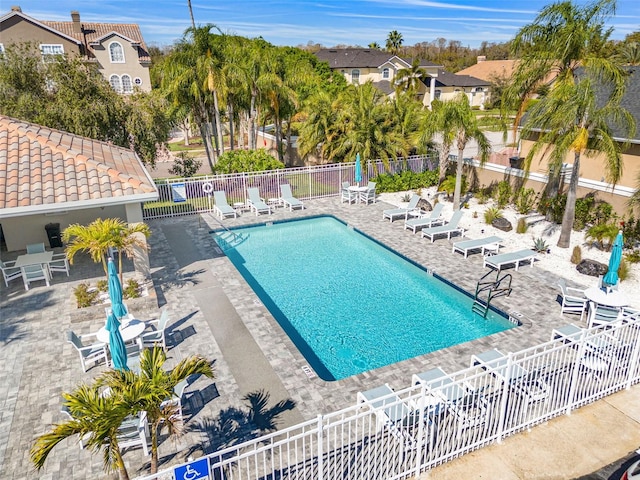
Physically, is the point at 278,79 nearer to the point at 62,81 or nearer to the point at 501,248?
the point at 62,81

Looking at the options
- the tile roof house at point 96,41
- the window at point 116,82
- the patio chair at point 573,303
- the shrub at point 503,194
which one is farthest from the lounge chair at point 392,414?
the window at point 116,82

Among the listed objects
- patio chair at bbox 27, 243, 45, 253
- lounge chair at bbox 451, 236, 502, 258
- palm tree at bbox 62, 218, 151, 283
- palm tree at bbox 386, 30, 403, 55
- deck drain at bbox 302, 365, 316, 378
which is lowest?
deck drain at bbox 302, 365, 316, 378

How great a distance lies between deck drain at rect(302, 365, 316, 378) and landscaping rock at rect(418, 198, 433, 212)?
43.0ft

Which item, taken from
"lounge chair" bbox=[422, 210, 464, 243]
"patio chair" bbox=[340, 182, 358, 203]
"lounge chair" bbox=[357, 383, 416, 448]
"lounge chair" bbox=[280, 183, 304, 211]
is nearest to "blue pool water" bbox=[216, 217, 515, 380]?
"lounge chair" bbox=[422, 210, 464, 243]

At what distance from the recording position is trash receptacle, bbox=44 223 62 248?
16.4 meters

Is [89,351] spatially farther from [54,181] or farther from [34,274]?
[54,181]

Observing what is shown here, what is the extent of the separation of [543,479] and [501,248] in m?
10.8

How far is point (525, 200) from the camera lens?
65.7 ft

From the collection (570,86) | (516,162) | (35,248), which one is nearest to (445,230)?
(570,86)

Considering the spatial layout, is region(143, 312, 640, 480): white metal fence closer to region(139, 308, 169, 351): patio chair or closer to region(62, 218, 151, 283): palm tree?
region(139, 308, 169, 351): patio chair

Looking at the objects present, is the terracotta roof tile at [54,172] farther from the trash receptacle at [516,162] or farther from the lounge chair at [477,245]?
the trash receptacle at [516,162]

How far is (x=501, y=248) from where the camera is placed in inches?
666

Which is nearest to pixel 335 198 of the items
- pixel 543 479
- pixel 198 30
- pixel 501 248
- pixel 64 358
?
pixel 501 248

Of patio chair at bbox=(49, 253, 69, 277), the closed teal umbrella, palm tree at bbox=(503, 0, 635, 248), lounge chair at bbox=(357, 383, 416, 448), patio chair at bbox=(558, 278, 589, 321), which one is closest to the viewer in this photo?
lounge chair at bbox=(357, 383, 416, 448)
